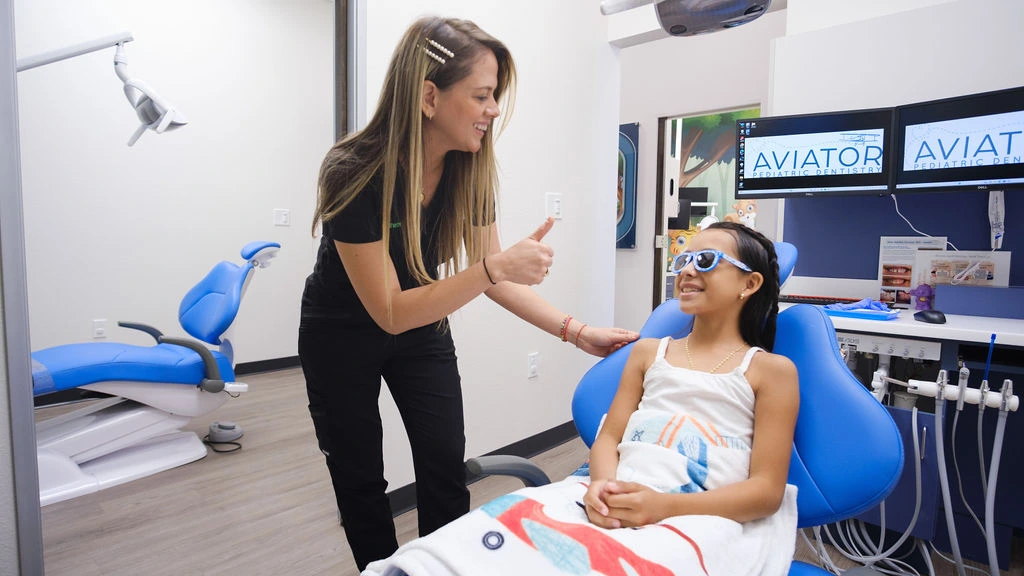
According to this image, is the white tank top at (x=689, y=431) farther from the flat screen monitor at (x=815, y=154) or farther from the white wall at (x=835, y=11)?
the white wall at (x=835, y=11)

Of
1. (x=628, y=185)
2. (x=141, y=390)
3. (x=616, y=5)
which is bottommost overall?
(x=141, y=390)

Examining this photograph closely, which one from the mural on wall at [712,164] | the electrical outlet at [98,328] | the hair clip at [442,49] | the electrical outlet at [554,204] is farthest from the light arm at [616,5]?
the mural on wall at [712,164]

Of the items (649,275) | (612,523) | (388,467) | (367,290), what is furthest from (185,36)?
(649,275)

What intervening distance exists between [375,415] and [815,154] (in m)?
1.94

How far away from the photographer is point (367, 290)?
1076mm

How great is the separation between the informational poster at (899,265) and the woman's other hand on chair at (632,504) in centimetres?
186

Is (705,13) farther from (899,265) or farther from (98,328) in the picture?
(98,328)

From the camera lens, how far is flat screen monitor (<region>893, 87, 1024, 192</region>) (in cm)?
188

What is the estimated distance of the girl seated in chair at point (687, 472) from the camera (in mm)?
731

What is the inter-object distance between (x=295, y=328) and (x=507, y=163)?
3.57ft

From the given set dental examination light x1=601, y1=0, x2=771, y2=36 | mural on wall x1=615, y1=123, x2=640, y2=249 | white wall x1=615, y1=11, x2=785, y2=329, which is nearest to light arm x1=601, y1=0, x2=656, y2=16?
dental examination light x1=601, y1=0, x2=771, y2=36

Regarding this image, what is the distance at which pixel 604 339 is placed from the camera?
4.22ft

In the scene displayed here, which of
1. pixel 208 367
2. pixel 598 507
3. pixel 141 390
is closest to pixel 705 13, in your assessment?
pixel 598 507

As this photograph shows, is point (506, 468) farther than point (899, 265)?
No
